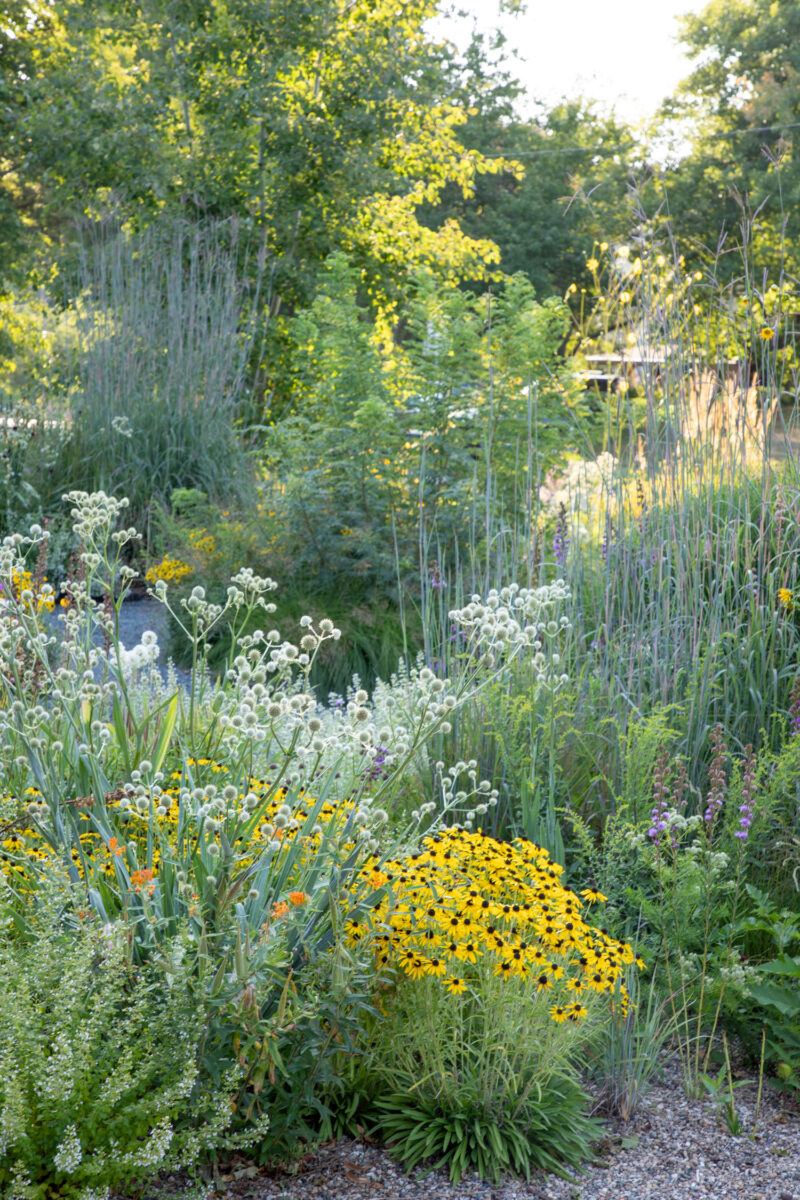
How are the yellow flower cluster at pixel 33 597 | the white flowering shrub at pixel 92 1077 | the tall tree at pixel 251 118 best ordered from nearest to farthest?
the white flowering shrub at pixel 92 1077 < the yellow flower cluster at pixel 33 597 < the tall tree at pixel 251 118

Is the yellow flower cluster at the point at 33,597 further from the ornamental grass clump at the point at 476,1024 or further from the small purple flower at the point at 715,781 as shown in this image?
the small purple flower at the point at 715,781

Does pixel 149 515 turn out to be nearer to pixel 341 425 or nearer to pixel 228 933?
pixel 341 425

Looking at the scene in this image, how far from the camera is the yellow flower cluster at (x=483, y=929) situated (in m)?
2.03

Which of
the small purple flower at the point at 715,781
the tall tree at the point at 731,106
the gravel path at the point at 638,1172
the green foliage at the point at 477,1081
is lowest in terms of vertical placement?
the gravel path at the point at 638,1172

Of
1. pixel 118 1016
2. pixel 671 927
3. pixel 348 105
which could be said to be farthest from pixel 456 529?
pixel 348 105

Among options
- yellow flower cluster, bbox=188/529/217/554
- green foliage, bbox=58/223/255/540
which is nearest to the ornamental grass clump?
yellow flower cluster, bbox=188/529/217/554

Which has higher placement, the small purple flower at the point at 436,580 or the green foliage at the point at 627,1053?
the small purple flower at the point at 436,580

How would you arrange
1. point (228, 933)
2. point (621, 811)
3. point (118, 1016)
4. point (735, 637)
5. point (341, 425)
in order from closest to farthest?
point (228, 933), point (118, 1016), point (621, 811), point (735, 637), point (341, 425)

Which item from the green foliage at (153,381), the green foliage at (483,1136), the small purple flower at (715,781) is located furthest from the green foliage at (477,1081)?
the green foliage at (153,381)

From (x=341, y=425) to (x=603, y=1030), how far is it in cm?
481

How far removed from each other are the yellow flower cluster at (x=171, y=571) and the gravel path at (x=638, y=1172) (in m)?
4.63

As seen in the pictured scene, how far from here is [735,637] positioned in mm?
3482

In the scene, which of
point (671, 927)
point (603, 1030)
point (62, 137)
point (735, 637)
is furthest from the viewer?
point (62, 137)

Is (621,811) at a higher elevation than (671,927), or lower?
higher
